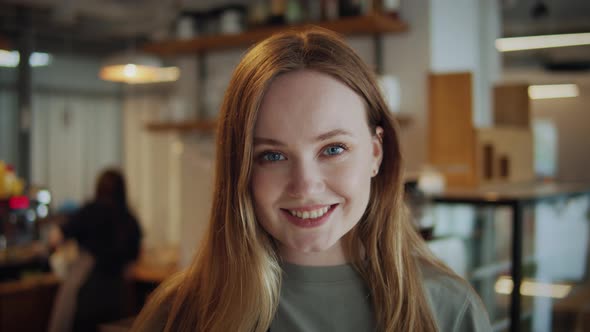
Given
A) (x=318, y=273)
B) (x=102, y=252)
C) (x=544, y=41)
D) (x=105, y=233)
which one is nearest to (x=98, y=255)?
(x=102, y=252)

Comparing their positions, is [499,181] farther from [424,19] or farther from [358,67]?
[358,67]

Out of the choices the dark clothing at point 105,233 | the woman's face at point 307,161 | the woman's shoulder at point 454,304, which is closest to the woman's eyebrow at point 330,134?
the woman's face at point 307,161

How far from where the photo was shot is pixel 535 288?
216 cm

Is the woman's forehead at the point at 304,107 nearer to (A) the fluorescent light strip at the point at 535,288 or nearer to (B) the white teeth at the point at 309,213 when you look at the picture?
(B) the white teeth at the point at 309,213

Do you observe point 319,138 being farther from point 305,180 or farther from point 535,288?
point 535,288

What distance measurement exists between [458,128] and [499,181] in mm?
335

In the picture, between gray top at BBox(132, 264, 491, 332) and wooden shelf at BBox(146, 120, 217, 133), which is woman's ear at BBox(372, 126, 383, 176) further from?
wooden shelf at BBox(146, 120, 217, 133)

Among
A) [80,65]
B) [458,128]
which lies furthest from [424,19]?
[80,65]

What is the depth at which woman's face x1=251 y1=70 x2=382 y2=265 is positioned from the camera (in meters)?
1.00

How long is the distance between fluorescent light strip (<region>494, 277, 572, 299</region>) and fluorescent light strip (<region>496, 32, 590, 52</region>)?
4.95 metres

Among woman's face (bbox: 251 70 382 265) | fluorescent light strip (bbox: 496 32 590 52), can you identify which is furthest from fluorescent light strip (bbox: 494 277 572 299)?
fluorescent light strip (bbox: 496 32 590 52)

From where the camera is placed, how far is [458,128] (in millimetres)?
2926

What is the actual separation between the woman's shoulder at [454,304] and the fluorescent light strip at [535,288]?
860 mm

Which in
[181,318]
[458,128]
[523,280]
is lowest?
[523,280]
